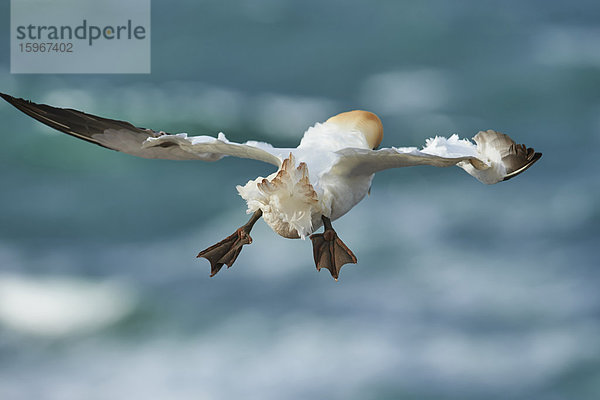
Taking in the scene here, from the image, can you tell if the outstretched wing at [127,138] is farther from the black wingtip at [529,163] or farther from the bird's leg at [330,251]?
the black wingtip at [529,163]

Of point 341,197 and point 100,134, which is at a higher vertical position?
point 100,134

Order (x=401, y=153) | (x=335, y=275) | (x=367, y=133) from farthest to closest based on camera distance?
(x=367, y=133), (x=335, y=275), (x=401, y=153)

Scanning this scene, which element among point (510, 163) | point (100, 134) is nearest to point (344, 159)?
point (510, 163)

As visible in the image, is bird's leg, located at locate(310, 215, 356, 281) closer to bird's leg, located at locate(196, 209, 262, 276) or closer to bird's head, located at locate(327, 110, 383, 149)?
bird's leg, located at locate(196, 209, 262, 276)

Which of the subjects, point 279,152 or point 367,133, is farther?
point 367,133

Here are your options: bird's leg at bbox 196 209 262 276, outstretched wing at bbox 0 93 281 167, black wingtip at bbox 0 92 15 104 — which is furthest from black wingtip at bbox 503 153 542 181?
black wingtip at bbox 0 92 15 104

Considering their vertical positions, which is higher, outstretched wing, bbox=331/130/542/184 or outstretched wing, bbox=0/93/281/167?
outstretched wing, bbox=0/93/281/167

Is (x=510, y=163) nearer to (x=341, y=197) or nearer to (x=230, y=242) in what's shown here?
(x=341, y=197)
